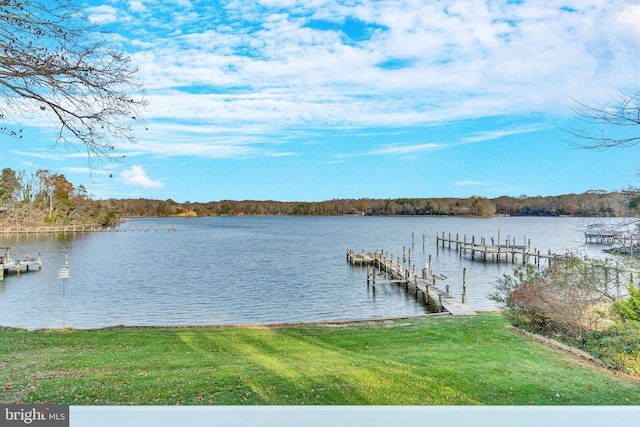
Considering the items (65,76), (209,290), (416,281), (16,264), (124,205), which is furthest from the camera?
(124,205)

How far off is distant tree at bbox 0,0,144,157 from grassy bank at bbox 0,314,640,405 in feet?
7.11

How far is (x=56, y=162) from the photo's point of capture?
208 inches

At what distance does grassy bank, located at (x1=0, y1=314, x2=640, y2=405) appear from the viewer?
373 centimetres

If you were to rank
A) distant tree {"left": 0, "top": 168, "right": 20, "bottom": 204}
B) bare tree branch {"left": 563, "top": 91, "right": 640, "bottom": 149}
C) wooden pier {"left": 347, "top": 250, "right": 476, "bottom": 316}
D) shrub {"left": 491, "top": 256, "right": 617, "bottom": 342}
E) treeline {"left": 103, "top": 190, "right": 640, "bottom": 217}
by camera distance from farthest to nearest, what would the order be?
wooden pier {"left": 347, "top": 250, "right": 476, "bottom": 316} < distant tree {"left": 0, "top": 168, "right": 20, "bottom": 204} < shrub {"left": 491, "top": 256, "right": 617, "bottom": 342} < treeline {"left": 103, "top": 190, "right": 640, "bottom": 217} < bare tree branch {"left": 563, "top": 91, "right": 640, "bottom": 149}

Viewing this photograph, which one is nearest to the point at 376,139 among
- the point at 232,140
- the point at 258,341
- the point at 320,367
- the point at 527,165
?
the point at 527,165

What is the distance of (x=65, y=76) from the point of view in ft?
12.3

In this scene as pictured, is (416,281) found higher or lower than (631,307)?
lower

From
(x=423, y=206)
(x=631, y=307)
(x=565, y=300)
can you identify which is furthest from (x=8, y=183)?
(x=423, y=206)

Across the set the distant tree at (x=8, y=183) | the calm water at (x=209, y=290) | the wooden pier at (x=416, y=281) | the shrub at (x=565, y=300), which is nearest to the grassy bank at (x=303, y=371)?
the shrub at (x=565, y=300)

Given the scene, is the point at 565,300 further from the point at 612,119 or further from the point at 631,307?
the point at 612,119

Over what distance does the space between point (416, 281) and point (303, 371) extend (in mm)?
11522

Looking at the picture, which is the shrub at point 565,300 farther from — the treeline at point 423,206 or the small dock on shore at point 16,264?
the small dock on shore at point 16,264

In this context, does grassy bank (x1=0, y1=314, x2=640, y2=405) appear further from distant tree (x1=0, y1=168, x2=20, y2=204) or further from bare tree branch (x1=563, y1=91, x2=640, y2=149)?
distant tree (x1=0, y1=168, x2=20, y2=204)

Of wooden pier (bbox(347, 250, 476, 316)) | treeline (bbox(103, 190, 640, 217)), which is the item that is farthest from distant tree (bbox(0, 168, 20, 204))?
treeline (bbox(103, 190, 640, 217))
